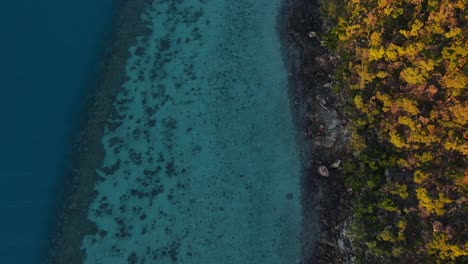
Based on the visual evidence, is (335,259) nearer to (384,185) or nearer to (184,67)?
(384,185)

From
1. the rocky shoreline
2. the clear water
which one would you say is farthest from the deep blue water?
the rocky shoreline

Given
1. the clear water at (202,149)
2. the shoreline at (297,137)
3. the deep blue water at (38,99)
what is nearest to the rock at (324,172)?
the shoreline at (297,137)

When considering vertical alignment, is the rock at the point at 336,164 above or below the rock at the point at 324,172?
above

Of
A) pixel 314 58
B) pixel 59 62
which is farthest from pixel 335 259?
pixel 59 62

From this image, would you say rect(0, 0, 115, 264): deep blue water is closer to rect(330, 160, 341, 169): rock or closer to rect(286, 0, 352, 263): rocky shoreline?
rect(286, 0, 352, 263): rocky shoreline

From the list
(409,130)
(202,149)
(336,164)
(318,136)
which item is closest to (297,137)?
(318,136)

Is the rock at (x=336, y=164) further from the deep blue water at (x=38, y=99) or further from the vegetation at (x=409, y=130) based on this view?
the deep blue water at (x=38, y=99)
